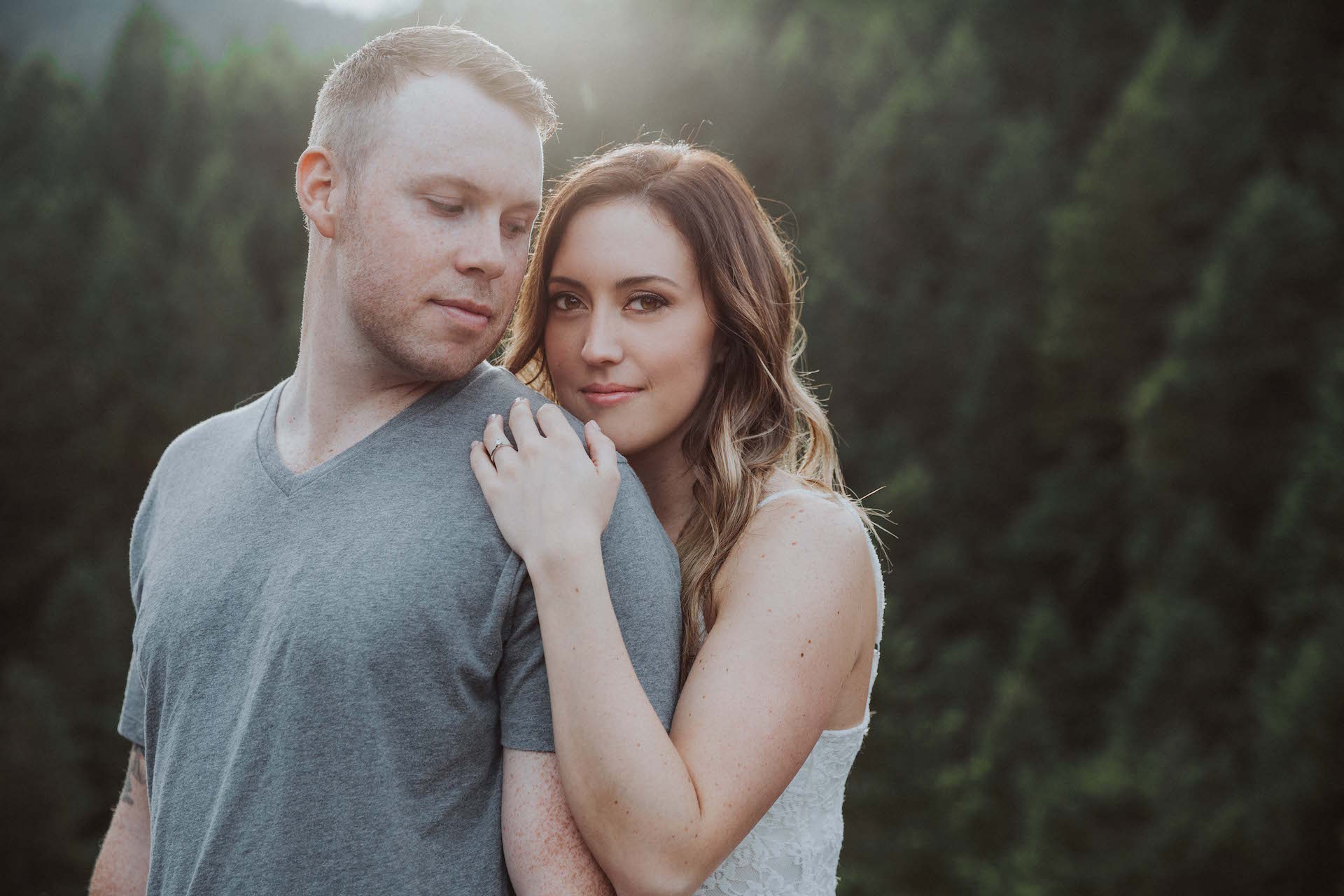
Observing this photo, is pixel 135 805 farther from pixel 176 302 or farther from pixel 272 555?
pixel 176 302

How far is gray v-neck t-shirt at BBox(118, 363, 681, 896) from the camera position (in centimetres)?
192

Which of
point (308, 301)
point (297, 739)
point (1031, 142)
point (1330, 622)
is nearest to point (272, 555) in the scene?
point (297, 739)

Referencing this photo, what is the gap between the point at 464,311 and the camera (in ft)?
7.06

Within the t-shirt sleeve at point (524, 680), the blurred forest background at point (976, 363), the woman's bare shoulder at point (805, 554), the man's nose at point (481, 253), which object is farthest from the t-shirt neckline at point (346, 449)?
the blurred forest background at point (976, 363)

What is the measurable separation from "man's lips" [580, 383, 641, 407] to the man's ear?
782 millimetres

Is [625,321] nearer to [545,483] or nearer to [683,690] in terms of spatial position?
[545,483]

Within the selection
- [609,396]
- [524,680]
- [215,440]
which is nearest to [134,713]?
[215,440]

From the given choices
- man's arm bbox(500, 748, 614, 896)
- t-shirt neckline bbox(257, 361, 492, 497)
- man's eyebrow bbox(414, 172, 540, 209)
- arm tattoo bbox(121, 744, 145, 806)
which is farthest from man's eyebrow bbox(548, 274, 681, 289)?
arm tattoo bbox(121, 744, 145, 806)

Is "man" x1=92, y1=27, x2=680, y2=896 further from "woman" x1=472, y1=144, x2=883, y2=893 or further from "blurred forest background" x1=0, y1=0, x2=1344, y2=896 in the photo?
"blurred forest background" x1=0, y1=0, x2=1344, y2=896

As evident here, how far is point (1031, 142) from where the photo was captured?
2702cm

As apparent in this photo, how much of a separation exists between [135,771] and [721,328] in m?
1.73

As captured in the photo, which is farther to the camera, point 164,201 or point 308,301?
point 164,201

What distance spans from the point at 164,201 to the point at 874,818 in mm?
23377

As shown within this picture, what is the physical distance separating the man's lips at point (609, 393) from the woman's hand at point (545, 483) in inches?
22.1
